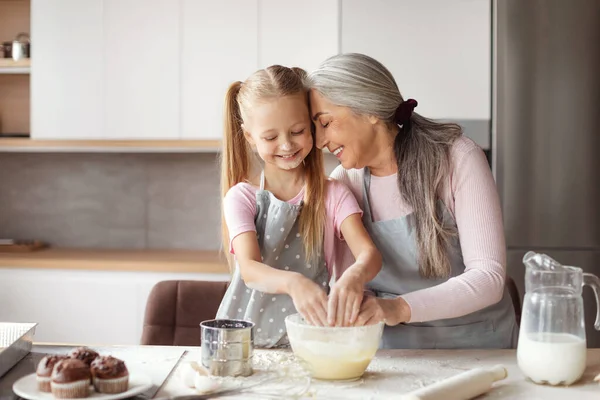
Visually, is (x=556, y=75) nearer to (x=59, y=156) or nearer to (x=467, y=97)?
(x=467, y=97)

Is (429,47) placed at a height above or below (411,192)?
above

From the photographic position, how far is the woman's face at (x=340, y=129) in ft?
5.70

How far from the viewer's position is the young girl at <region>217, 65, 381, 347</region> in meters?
1.71

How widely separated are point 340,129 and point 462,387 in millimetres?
679

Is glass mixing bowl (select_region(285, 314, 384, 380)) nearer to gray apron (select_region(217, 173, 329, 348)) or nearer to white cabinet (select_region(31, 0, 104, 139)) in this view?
gray apron (select_region(217, 173, 329, 348))

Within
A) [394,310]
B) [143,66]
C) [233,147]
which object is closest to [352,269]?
[394,310]

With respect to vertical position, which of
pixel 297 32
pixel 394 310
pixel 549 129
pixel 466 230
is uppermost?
pixel 297 32

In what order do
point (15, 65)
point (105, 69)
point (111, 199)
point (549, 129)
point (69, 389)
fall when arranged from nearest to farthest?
point (69, 389) < point (549, 129) < point (105, 69) < point (15, 65) < point (111, 199)

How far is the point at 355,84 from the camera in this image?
67.9 inches

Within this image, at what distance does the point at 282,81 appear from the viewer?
173 cm

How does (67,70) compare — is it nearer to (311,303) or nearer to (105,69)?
(105,69)

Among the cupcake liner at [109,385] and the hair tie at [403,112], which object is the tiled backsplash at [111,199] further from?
the cupcake liner at [109,385]

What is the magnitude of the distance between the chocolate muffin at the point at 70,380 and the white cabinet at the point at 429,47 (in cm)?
218

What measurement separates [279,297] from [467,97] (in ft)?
5.43
